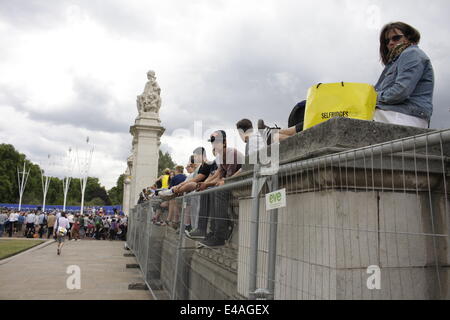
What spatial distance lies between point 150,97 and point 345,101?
2177 centimetres

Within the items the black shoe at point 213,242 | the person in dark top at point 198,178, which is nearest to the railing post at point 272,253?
the black shoe at point 213,242

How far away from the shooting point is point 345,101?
2707 millimetres

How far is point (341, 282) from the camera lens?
2127 mm

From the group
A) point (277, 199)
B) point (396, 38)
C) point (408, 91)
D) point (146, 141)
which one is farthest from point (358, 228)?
point (146, 141)

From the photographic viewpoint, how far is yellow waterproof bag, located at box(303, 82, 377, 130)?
269 centimetres

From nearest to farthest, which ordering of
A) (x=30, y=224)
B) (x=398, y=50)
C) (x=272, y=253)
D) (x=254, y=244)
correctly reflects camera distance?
1. (x=272, y=253)
2. (x=254, y=244)
3. (x=398, y=50)
4. (x=30, y=224)

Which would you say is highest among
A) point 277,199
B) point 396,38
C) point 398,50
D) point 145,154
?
point 145,154

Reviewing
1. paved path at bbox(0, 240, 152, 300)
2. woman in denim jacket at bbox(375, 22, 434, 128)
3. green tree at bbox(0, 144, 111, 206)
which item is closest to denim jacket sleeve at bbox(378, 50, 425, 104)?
woman in denim jacket at bbox(375, 22, 434, 128)

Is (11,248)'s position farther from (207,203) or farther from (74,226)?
Result: (207,203)

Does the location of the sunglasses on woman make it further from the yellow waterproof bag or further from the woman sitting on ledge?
the yellow waterproof bag

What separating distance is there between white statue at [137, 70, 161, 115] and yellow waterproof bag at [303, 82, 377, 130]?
2133 cm

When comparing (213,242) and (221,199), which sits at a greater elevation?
(221,199)
